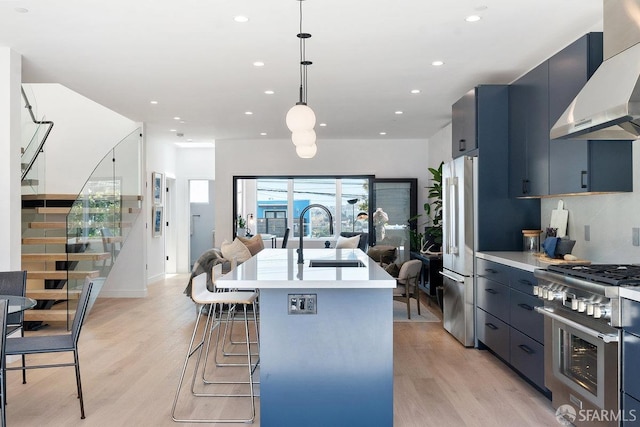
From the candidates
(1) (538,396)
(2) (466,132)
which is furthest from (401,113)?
(1) (538,396)

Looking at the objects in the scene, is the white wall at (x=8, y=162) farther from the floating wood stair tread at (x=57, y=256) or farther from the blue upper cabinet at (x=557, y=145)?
the blue upper cabinet at (x=557, y=145)

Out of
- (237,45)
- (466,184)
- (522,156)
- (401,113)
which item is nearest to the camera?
(237,45)

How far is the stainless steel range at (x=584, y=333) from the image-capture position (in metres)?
2.65

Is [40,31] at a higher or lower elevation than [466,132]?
higher

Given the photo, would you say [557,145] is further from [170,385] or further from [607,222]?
[170,385]

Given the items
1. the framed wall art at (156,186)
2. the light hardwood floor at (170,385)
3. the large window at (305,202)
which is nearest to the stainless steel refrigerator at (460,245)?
the light hardwood floor at (170,385)

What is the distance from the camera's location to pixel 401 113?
24.6 feet

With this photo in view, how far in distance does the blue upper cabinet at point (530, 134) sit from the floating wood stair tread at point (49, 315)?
192 inches

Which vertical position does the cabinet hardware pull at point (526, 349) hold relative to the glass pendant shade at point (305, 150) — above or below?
below

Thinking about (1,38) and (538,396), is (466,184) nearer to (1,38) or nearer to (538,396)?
(538,396)

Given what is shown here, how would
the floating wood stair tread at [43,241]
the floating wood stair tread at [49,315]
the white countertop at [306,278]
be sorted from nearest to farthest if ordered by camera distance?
1. the white countertop at [306,278]
2. the floating wood stair tread at [49,315]
3. the floating wood stair tread at [43,241]

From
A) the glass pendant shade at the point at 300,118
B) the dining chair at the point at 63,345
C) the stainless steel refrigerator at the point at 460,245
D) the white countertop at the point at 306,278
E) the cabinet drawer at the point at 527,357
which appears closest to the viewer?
the white countertop at the point at 306,278

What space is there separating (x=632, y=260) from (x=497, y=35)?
195cm

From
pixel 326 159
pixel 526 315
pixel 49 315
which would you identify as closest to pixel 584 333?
pixel 526 315
